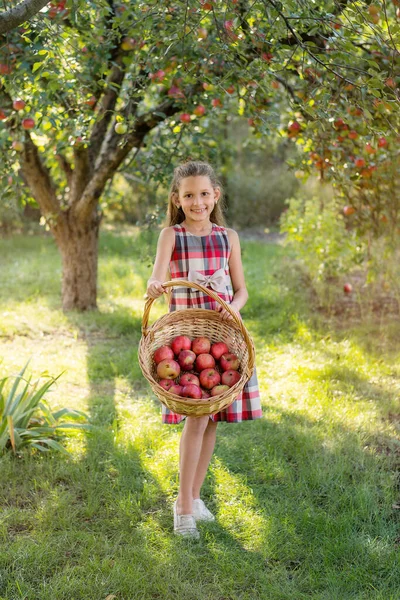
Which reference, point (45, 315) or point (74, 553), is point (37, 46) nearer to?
point (74, 553)

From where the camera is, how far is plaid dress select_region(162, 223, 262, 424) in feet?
8.38

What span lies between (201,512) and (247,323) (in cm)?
324

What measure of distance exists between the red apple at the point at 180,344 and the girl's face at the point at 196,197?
1.52 feet

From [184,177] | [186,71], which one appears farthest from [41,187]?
[184,177]

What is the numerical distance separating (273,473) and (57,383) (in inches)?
68.4

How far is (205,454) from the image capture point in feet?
8.57

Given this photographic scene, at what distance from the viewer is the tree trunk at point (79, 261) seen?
5758mm

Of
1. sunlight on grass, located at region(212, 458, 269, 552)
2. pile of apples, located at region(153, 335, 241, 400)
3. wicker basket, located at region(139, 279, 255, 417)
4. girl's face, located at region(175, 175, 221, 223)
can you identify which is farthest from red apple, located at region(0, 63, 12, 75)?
sunlight on grass, located at region(212, 458, 269, 552)

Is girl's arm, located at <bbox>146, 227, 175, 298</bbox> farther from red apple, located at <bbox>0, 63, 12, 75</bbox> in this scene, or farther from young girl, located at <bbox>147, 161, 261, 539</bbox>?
red apple, located at <bbox>0, 63, 12, 75</bbox>

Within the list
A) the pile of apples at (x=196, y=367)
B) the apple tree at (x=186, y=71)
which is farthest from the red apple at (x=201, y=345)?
the apple tree at (x=186, y=71)

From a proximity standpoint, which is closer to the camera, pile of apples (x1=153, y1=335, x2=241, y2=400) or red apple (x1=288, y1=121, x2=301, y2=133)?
pile of apples (x1=153, y1=335, x2=241, y2=400)

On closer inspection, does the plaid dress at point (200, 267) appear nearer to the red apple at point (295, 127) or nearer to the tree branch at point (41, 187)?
the red apple at point (295, 127)

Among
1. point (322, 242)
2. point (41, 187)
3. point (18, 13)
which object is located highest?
point (41, 187)

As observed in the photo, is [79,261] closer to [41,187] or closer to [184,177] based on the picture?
[41,187]
